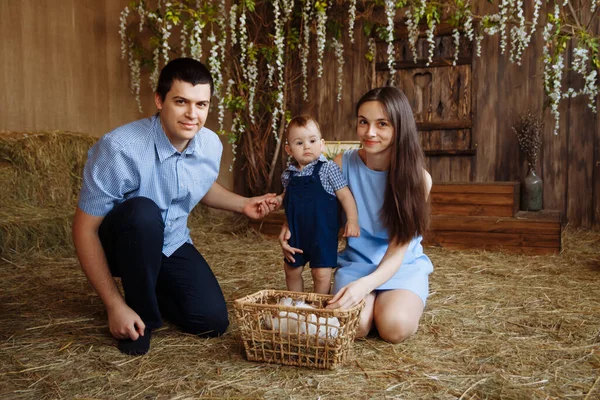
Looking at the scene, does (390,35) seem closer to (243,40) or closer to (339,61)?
(339,61)

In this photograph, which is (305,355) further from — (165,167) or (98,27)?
(98,27)

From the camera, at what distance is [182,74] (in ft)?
6.73

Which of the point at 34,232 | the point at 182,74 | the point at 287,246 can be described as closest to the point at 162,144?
the point at 182,74

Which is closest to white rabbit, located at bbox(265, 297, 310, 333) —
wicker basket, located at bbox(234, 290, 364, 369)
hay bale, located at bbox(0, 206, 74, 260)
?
wicker basket, located at bbox(234, 290, 364, 369)

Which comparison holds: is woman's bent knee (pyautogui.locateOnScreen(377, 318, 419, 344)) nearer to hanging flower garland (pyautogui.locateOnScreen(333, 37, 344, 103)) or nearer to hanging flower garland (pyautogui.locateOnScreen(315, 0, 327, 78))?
hanging flower garland (pyautogui.locateOnScreen(315, 0, 327, 78))

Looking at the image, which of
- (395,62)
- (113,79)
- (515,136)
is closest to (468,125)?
(515,136)

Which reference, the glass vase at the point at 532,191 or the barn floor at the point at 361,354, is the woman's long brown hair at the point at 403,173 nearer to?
the barn floor at the point at 361,354

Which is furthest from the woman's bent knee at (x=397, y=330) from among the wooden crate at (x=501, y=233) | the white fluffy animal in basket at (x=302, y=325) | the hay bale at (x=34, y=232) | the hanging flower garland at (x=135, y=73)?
the hanging flower garland at (x=135, y=73)

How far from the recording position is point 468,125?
493 centimetres

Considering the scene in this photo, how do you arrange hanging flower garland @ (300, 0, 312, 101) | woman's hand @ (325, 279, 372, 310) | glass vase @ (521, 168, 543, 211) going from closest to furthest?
1. woman's hand @ (325, 279, 372, 310)
2. glass vase @ (521, 168, 543, 211)
3. hanging flower garland @ (300, 0, 312, 101)

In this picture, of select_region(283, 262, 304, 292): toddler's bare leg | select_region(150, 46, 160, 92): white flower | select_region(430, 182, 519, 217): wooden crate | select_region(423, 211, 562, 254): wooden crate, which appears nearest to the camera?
select_region(283, 262, 304, 292): toddler's bare leg

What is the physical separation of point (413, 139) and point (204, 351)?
111 cm

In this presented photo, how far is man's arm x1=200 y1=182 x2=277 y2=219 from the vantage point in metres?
2.36

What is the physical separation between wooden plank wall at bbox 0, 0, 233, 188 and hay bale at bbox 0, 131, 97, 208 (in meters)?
0.56
